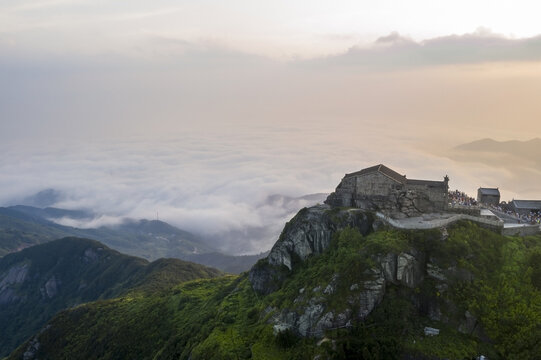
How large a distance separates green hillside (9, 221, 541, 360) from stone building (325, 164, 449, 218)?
8.75 meters

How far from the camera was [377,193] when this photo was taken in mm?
79250

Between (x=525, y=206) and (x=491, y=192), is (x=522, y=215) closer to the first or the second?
(x=525, y=206)

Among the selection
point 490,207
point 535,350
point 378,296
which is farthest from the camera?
point 490,207

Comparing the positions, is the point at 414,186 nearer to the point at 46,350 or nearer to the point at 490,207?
the point at 490,207

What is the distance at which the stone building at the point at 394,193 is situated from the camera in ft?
251

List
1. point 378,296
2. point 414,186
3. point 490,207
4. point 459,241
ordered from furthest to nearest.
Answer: point 490,207, point 414,186, point 459,241, point 378,296

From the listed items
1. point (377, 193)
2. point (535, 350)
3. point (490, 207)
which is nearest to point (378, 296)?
point (535, 350)

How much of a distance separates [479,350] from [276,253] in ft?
125

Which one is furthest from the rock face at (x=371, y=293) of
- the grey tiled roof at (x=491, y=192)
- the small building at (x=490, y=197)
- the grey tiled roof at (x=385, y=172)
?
the grey tiled roof at (x=491, y=192)

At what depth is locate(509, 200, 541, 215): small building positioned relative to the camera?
293ft

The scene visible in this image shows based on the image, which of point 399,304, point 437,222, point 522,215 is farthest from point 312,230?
point 522,215

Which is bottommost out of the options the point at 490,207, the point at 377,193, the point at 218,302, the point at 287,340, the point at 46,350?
the point at 46,350

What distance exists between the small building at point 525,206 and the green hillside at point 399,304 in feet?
74.6

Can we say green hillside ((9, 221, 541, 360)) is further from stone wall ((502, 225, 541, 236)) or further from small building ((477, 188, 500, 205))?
small building ((477, 188, 500, 205))
